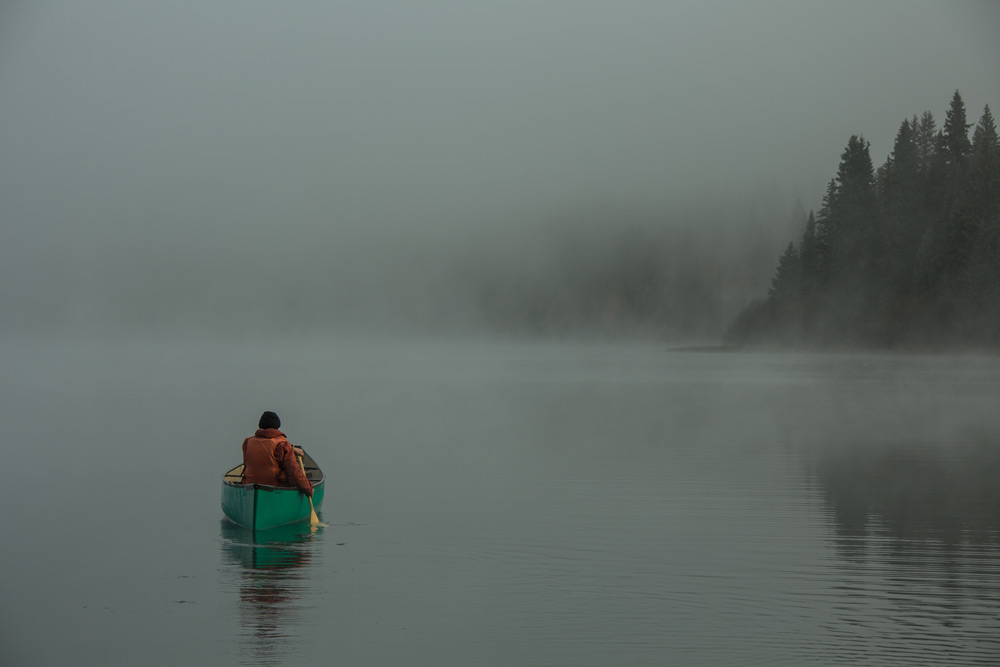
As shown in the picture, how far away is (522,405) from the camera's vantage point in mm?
52375

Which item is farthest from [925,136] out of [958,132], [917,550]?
[917,550]

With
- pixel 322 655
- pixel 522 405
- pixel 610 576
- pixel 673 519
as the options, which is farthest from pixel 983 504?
pixel 522 405

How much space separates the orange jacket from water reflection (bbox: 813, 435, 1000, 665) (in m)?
9.48

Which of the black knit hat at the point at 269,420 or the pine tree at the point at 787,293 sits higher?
the pine tree at the point at 787,293

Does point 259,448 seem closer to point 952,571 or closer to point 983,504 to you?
point 952,571

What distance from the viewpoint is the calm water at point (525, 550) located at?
11977 millimetres

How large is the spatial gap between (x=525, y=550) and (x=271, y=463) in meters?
5.10

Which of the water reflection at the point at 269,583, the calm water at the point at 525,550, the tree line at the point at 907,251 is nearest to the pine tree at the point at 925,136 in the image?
the tree line at the point at 907,251

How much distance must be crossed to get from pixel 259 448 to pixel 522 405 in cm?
3425

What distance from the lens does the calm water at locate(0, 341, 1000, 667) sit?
39.3ft

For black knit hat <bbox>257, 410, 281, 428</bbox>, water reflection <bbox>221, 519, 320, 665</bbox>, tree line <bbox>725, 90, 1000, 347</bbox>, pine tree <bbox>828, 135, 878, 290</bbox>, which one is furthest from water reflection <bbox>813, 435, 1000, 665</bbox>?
pine tree <bbox>828, 135, 878, 290</bbox>

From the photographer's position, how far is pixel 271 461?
61.5ft

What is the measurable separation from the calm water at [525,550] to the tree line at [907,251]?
234 ft

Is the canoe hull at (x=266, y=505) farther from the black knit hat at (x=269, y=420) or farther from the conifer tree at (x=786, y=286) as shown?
the conifer tree at (x=786, y=286)
